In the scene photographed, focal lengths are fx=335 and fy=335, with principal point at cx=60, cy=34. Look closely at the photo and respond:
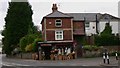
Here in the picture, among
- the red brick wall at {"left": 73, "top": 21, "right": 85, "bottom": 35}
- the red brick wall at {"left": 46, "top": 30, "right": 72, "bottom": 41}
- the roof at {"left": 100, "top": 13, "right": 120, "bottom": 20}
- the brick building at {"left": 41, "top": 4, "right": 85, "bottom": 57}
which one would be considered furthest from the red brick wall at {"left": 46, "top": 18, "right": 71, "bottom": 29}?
the roof at {"left": 100, "top": 13, "right": 120, "bottom": 20}

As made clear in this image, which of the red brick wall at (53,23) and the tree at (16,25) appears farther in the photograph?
the tree at (16,25)

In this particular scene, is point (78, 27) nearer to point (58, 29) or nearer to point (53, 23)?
point (58, 29)

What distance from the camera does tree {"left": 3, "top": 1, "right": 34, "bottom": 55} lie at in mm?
74750

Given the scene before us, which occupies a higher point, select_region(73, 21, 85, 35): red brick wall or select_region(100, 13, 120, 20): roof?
select_region(100, 13, 120, 20): roof

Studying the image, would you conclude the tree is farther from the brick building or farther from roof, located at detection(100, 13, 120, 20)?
the brick building

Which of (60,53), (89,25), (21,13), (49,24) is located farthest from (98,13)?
(60,53)

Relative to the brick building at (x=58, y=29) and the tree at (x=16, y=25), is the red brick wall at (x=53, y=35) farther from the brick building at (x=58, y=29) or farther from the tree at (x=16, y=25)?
the tree at (x=16, y=25)

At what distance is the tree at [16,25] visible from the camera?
74750 mm

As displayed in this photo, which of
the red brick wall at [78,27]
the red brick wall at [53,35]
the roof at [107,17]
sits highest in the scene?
the roof at [107,17]

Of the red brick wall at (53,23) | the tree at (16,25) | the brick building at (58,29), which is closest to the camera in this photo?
the brick building at (58,29)

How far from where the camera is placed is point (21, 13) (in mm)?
76312

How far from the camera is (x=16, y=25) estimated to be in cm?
7519

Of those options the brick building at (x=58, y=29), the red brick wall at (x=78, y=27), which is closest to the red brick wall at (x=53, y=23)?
the brick building at (x=58, y=29)

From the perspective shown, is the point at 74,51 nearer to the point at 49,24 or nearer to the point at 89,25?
the point at 49,24
